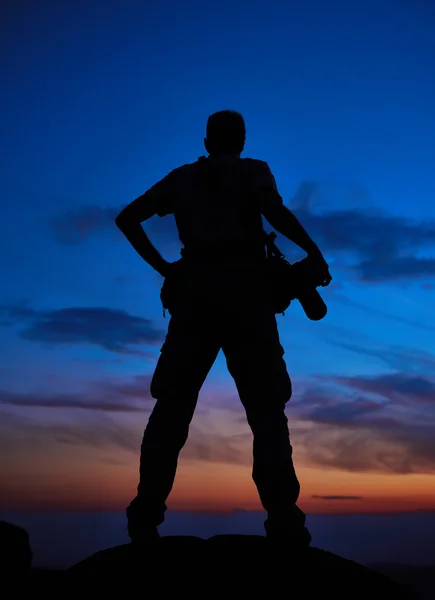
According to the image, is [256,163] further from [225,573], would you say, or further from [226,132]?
[225,573]

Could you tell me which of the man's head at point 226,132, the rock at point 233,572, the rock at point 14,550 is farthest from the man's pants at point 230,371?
the rock at point 14,550

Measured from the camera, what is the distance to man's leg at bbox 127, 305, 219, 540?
18.5ft

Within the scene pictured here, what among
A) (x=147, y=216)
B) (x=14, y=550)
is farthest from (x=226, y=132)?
(x=14, y=550)

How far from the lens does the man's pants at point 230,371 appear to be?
559 centimetres

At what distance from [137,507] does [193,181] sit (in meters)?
3.03

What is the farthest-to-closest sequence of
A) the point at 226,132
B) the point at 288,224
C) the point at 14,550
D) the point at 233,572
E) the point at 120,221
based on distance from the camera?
the point at 14,550 < the point at 120,221 < the point at 226,132 < the point at 288,224 < the point at 233,572

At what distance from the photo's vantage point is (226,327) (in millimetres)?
5852

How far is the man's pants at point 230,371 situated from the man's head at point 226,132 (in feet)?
4.19

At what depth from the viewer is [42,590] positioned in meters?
6.06

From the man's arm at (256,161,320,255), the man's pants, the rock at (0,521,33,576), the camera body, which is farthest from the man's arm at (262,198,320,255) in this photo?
the rock at (0,521,33,576)

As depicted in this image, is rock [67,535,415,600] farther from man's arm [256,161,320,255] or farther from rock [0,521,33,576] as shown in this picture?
rock [0,521,33,576]

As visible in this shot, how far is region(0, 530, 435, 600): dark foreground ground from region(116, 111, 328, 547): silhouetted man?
0.91ft

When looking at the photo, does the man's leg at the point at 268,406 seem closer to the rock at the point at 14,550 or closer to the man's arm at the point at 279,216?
the man's arm at the point at 279,216

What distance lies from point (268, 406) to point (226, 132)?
259 centimetres
